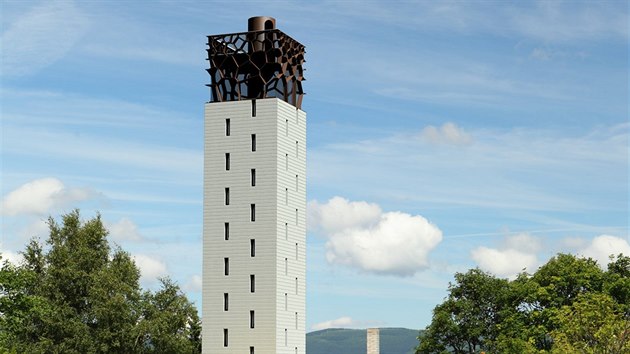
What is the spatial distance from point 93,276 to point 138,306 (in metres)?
5.63

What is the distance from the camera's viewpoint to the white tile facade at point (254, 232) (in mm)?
76688

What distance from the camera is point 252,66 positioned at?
80500 millimetres

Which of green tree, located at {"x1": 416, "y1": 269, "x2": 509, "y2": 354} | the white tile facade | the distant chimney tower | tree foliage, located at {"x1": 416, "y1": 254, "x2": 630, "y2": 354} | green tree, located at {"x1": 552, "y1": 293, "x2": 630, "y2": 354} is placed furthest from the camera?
the distant chimney tower

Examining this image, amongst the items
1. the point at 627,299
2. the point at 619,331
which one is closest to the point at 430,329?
the point at 627,299

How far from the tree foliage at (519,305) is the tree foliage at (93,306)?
81.7 feet

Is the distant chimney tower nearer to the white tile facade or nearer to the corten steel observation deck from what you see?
the white tile facade

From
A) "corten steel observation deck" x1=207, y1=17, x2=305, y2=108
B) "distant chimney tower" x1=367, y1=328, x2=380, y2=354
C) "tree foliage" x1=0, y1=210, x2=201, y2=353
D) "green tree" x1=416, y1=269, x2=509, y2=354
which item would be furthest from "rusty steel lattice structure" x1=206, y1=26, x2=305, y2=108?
Result: "distant chimney tower" x1=367, y1=328, x2=380, y2=354

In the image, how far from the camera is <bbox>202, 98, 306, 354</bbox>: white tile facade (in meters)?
76.7

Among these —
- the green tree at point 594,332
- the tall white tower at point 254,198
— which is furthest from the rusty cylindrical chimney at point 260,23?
the green tree at point 594,332

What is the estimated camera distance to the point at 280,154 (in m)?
78.8

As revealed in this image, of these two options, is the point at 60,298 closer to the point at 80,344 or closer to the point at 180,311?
the point at 80,344

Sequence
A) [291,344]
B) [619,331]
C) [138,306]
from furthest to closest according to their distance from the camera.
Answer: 1. [138,306]
2. [291,344]
3. [619,331]

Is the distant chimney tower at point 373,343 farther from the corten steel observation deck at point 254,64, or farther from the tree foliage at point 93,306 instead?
the corten steel observation deck at point 254,64

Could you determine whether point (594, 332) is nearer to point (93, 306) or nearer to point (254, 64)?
point (254, 64)
